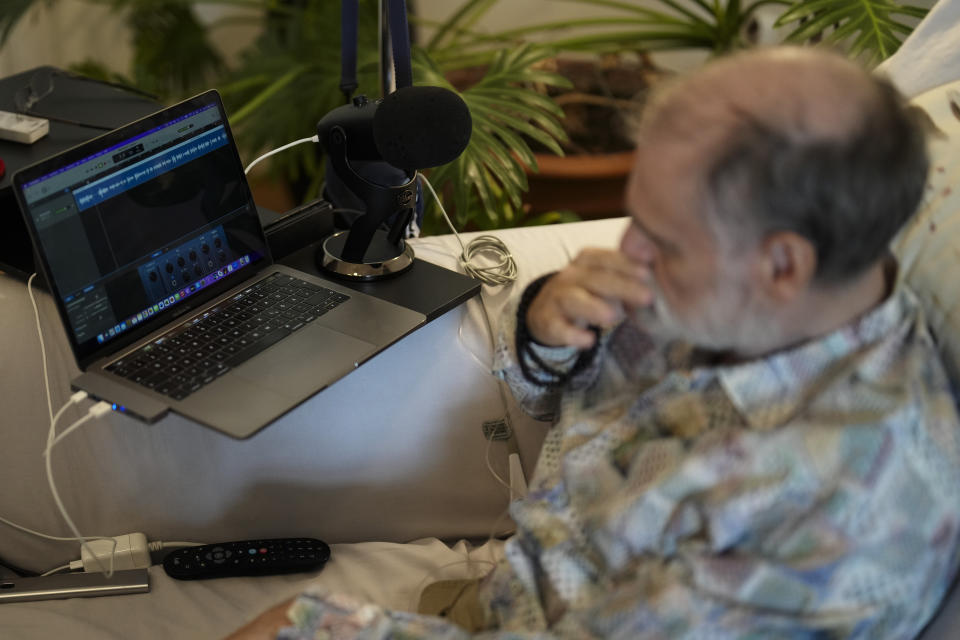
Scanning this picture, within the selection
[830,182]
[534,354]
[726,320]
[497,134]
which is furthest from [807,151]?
[497,134]

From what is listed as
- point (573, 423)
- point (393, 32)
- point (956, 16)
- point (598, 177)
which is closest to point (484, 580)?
point (573, 423)

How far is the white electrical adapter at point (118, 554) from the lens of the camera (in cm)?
124

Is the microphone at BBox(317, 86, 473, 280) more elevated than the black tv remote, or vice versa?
the microphone at BBox(317, 86, 473, 280)

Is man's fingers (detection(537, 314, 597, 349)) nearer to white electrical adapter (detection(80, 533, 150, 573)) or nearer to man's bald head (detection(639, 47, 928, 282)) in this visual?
man's bald head (detection(639, 47, 928, 282))

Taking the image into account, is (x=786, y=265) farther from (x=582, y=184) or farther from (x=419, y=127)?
(x=582, y=184)

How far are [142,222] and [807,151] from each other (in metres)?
0.77

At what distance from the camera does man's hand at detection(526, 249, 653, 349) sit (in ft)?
3.19

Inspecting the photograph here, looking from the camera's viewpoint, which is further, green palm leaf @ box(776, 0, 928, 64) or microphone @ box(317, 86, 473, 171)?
green palm leaf @ box(776, 0, 928, 64)

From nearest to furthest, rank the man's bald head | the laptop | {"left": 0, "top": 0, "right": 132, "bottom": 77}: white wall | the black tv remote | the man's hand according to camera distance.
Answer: the man's bald head, the man's hand, the laptop, the black tv remote, {"left": 0, "top": 0, "right": 132, "bottom": 77}: white wall

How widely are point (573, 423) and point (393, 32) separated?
604mm

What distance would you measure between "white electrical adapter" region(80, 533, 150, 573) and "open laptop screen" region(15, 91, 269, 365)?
27cm

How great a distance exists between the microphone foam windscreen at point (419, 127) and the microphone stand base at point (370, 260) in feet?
0.59

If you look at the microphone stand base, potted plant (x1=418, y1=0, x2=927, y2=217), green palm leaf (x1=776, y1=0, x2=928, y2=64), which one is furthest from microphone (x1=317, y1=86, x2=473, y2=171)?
potted plant (x1=418, y1=0, x2=927, y2=217)

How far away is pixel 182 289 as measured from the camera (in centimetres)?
123
